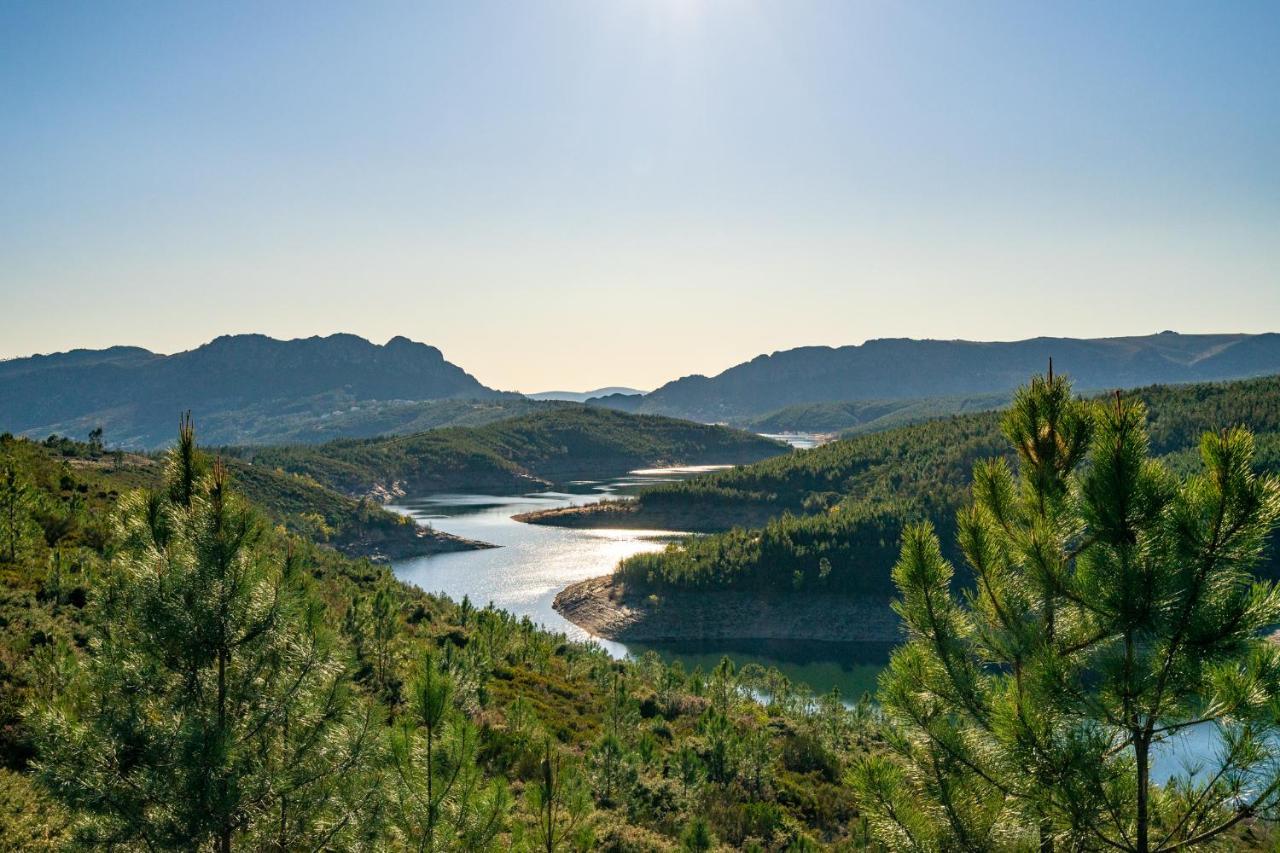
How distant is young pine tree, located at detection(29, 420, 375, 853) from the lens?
6793 mm

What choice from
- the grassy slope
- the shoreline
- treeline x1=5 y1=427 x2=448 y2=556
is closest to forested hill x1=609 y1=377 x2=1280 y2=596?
the shoreline

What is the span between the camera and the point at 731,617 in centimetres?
7019

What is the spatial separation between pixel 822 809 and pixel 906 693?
779 inches

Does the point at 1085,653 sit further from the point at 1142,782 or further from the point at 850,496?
the point at 850,496

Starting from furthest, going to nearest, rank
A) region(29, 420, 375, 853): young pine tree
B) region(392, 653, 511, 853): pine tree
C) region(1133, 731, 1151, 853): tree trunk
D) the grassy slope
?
1. the grassy slope
2. region(392, 653, 511, 853): pine tree
3. region(29, 420, 375, 853): young pine tree
4. region(1133, 731, 1151, 853): tree trunk

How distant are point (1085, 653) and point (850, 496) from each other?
104 m

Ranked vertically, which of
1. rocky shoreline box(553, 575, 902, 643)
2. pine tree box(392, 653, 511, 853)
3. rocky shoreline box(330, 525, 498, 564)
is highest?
pine tree box(392, 653, 511, 853)

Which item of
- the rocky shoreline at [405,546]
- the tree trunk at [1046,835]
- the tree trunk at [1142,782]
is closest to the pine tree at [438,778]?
the tree trunk at [1046,835]

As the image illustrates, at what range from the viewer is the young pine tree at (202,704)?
6793mm

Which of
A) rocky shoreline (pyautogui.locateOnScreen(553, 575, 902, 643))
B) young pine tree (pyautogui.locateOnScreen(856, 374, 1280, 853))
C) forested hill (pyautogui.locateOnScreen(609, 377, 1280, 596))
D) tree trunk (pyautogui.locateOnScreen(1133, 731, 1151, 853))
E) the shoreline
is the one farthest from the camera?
the shoreline

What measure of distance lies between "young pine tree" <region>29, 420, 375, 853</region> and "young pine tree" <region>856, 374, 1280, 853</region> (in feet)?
16.7

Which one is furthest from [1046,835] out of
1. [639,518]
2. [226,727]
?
[639,518]

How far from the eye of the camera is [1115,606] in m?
5.38

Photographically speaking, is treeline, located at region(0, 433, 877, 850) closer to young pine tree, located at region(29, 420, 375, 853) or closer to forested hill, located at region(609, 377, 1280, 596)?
young pine tree, located at region(29, 420, 375, 853)
